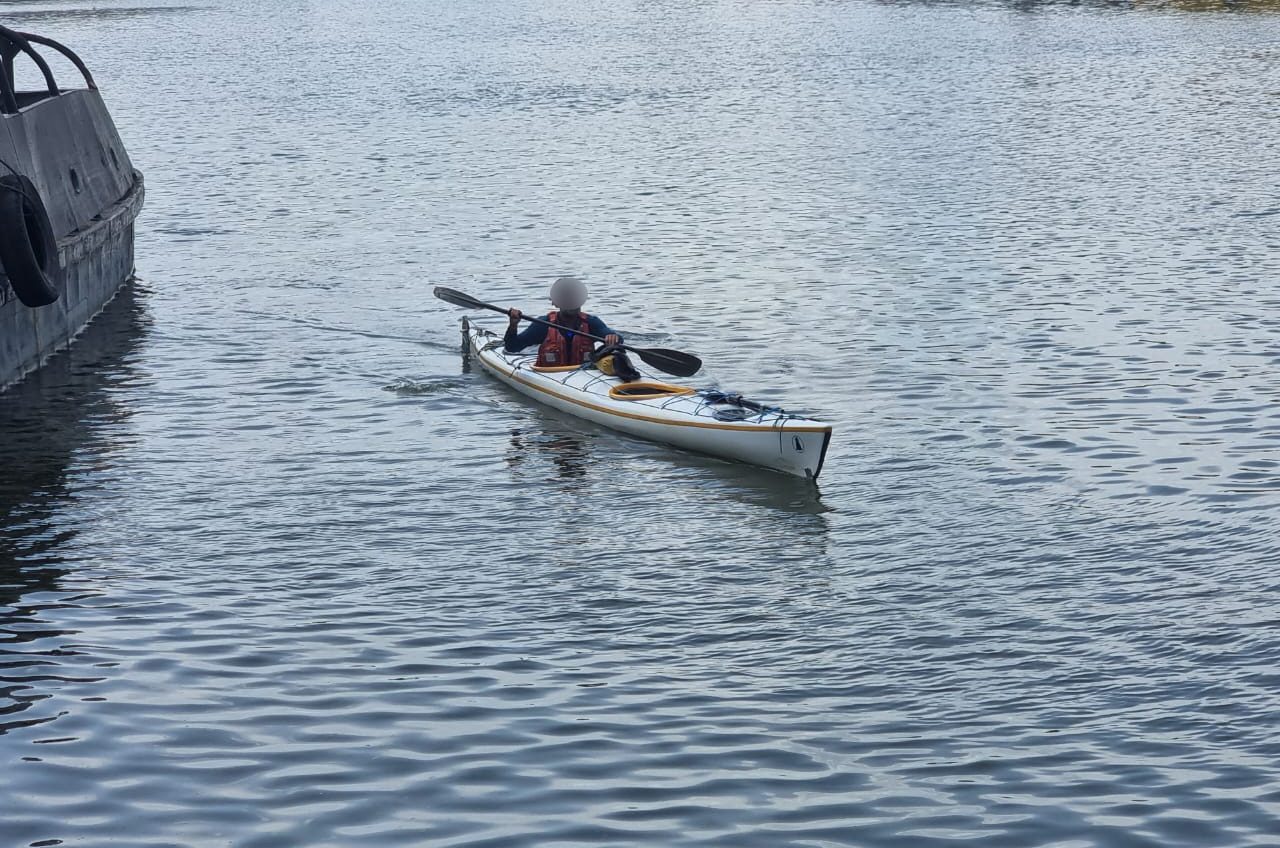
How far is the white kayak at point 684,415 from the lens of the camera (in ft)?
57.8

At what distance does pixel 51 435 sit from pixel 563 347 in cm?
676

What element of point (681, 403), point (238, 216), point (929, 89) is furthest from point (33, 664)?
point (929, 89)

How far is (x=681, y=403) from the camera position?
1906 centimetres

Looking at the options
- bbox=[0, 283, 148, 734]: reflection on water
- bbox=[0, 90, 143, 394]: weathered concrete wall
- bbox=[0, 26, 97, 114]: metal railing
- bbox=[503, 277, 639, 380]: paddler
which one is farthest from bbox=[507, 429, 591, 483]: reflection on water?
bbox=[0, 26, 97, 114]: metal railing

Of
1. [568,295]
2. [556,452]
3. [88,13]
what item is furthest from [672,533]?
[88,13]

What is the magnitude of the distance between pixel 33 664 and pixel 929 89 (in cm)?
5006

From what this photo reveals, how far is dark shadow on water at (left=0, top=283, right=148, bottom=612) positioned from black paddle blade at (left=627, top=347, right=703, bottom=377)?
22.7 ft

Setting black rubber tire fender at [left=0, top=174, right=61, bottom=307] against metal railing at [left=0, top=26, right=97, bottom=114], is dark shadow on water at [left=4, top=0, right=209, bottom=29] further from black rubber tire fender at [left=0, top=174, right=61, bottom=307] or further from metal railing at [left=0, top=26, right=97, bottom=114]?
black rubber tire fender at [left=0, top=174, right=61, bottom=307]

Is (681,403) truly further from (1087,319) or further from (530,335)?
(1087,319)

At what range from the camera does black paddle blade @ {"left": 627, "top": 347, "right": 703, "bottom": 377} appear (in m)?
20.1

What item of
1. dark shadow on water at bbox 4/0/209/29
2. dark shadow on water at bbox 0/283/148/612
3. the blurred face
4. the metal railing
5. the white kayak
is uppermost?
the metal railing

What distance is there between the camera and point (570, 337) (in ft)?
70.1

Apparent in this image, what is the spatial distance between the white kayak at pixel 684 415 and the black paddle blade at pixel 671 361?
0.23 m

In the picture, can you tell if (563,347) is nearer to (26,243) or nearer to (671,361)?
(671,361)
